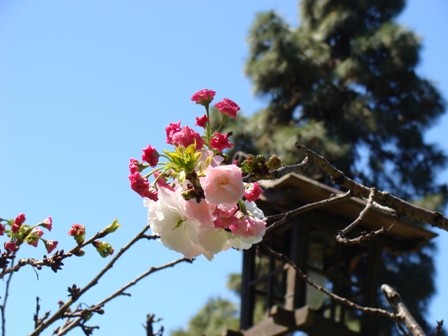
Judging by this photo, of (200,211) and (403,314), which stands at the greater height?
(403,314)

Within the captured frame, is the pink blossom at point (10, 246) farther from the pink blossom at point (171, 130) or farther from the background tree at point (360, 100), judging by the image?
the background tree at point (360, 100)

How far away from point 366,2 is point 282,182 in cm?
939

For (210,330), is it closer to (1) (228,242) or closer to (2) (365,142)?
(2) (365,142)

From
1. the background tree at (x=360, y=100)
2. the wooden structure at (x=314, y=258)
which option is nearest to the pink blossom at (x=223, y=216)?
the wooden structure at (x=314, y=258)

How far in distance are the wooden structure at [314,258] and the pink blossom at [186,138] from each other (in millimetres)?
3362

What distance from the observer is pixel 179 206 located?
1357 millimetres

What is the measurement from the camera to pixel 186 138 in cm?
136

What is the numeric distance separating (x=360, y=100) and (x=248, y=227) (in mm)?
12064

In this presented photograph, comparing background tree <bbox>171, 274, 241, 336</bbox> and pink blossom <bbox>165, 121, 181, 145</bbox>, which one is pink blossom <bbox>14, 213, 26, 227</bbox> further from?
background tree <bbox>171, 274, 241, 336</bbox>

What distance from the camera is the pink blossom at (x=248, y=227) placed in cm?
136

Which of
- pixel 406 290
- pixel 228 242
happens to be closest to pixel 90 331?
pixel 228 242

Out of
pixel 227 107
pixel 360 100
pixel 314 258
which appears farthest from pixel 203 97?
pixel 360 100

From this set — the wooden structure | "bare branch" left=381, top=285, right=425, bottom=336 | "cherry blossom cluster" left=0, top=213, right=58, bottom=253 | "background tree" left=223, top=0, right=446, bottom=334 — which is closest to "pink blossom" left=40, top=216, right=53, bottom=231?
"cherry blossom cluster" left=0, top=213, right=58, bottom=253

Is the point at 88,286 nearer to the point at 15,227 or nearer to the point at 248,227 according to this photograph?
the point at 15,227
